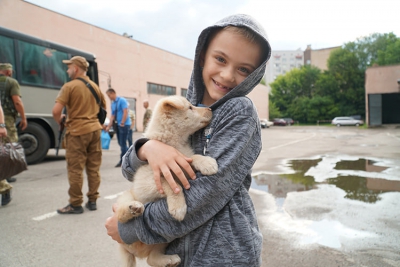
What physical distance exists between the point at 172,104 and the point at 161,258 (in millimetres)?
879

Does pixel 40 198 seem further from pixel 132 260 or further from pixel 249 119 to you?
pixel 249 119

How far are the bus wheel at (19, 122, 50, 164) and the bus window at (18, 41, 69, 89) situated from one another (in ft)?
5.08

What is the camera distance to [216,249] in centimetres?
130

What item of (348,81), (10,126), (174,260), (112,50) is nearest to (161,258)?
(174,260)

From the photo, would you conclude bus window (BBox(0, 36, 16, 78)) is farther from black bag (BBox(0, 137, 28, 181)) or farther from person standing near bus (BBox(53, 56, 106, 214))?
black bag (BBox(0, 137, 28, 181))

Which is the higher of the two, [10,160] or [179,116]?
[179,116]

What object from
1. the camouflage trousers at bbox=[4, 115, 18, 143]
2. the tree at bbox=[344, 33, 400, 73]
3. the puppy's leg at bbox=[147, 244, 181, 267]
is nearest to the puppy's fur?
the puppy's leg at bbox=[147, 244, 181, 267]

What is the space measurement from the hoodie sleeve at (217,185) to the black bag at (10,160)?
400 centimetres

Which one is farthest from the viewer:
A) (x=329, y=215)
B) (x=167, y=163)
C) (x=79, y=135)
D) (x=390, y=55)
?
(x=390, y=55)

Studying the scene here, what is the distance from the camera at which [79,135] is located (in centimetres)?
479

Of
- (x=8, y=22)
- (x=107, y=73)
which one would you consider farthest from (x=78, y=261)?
(x=107, y=73)

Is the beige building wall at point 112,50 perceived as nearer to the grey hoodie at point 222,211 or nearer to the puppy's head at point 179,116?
the puppy's head at point 179,116

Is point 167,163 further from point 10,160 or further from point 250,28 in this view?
point 10,160

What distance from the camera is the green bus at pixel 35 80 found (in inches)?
357
